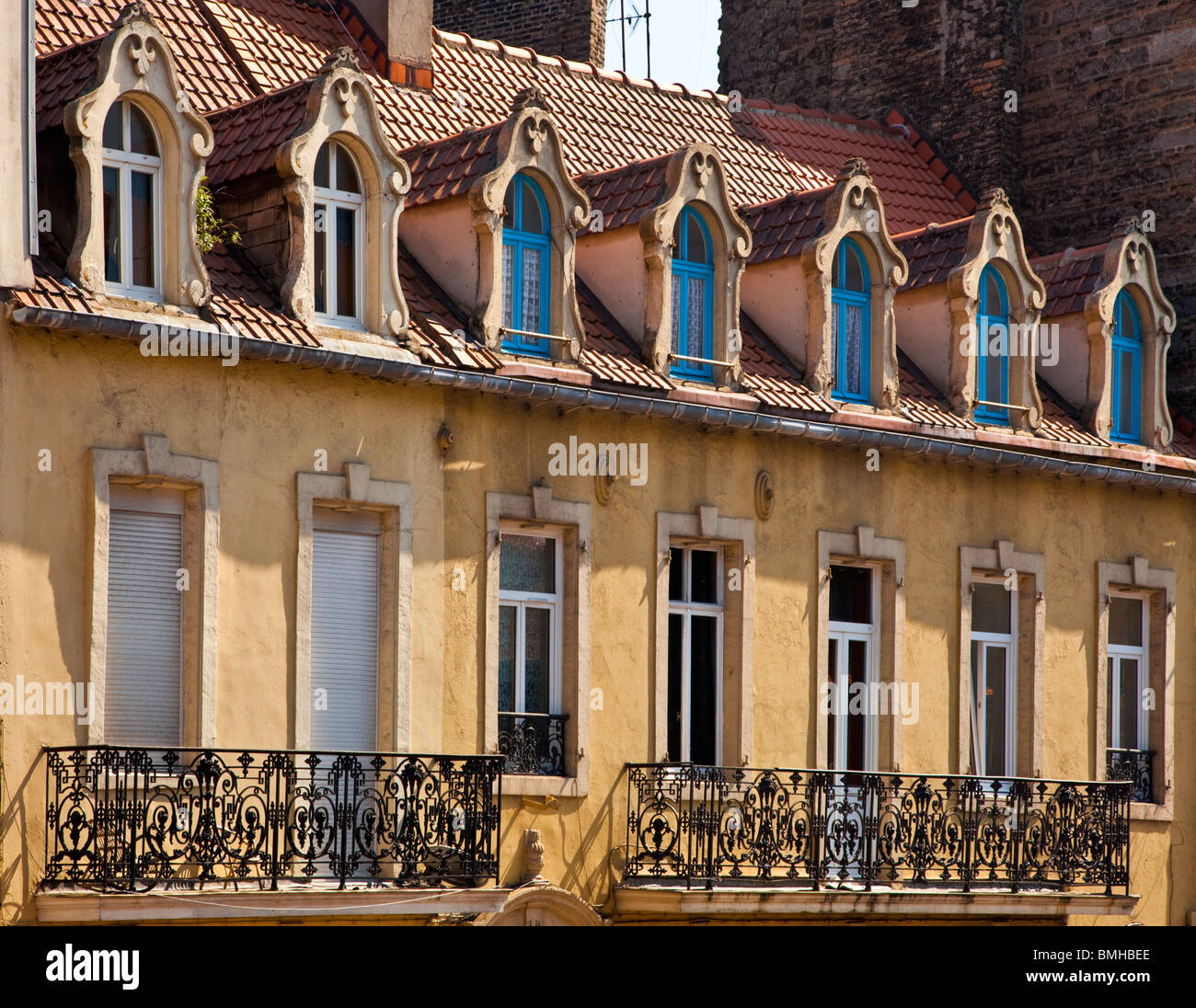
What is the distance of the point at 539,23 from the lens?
2981cm

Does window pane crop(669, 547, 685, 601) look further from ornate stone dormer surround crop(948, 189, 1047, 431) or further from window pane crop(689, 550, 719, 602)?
ornate stone dormer surround crop(948, 189, 1047, 431)

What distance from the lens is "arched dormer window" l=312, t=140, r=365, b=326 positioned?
1933 centimetres

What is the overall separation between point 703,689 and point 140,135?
23.7 ft

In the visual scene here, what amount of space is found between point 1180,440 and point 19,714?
1418cm

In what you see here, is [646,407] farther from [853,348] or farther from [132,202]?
[132,202]

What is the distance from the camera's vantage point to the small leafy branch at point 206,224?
18.9 meters

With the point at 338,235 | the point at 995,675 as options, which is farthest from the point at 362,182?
the point at 995,675

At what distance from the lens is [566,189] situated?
20.9 m

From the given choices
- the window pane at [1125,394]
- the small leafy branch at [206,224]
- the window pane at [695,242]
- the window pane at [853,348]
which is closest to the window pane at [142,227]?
the small leafy branch at [206,224]

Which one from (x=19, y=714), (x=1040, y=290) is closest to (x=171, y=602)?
(x=19, y=714)

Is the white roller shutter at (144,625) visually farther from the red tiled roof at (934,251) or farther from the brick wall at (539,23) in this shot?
the brick wall at (539,23)

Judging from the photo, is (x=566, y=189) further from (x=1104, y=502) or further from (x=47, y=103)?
(x=1104, y=502)

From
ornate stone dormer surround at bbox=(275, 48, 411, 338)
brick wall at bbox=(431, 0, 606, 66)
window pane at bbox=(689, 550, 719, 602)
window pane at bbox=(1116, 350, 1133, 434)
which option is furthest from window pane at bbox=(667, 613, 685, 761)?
brick wall at bbox=(431, 0, 606, 66)

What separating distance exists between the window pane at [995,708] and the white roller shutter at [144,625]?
30.7 ft
